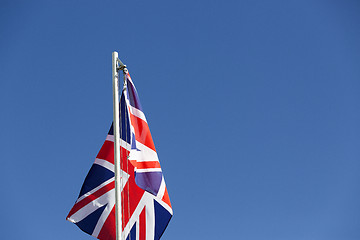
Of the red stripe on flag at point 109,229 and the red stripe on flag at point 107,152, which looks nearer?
the red stripe on flag at point 109,229

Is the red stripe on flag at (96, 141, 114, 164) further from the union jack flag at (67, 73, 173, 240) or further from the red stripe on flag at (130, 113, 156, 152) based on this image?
the red stripe on flag at (130, 113, 156, 152)

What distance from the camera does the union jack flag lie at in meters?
11.4

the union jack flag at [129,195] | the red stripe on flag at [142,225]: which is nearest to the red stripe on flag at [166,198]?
the union jack flag at [129,195]

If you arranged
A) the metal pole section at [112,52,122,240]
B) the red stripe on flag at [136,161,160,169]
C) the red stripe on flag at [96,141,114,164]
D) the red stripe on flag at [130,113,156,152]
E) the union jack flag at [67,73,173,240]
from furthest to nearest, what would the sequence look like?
the red stripe on flag at [96,141,114,164], the red stripe on flag at [130,113,156,152], the union jack flag at [67,73,173,240], the red stripe on flag at [136,161,160,169], the metal pole section at [112,52,122,240]

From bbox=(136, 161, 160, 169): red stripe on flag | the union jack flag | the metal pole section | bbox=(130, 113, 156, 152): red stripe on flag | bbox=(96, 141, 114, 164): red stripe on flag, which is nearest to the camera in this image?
the metal pole section

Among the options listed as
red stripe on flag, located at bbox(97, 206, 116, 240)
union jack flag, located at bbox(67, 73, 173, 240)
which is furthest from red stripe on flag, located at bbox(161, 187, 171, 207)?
red stripe on flag, located at bbox(97, 206, 116, 240)

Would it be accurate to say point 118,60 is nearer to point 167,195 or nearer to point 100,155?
point 100,155

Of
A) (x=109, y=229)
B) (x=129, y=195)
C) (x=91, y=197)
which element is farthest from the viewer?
(x=129, y=195)

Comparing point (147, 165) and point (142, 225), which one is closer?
point (147, 165)

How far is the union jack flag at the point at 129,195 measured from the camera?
37.3 feet

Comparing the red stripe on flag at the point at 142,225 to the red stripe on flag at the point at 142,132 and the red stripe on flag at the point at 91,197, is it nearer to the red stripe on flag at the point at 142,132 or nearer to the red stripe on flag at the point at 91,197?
the red stripe on flag at the point at 91,197

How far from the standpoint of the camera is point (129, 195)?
11781 millimetres

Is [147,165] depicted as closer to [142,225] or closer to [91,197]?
[142,225]

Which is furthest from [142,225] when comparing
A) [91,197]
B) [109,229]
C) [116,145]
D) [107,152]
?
[116,145]
